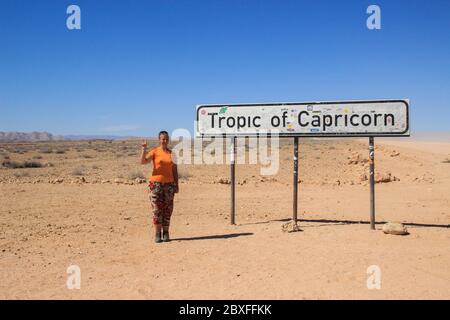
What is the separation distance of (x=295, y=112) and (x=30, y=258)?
16.8ft

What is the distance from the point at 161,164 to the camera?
6605 mm

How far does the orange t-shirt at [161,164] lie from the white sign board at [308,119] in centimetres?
199

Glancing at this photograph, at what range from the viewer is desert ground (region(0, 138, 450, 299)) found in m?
4.55

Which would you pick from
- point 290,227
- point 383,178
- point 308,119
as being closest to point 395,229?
point 290,227

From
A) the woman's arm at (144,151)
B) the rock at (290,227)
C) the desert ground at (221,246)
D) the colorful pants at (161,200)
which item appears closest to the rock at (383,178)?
the desert ground at (221,246)

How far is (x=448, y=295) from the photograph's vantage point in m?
4.23

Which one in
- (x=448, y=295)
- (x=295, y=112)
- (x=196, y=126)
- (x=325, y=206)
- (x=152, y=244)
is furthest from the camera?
(x=325, y=206)

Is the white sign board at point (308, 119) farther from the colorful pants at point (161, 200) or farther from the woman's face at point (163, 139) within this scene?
the colorful pants at point (161, 200)

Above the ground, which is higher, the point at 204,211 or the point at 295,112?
the point at 295,112

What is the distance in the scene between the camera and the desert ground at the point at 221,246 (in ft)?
14.9

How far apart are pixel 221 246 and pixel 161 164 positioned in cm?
159

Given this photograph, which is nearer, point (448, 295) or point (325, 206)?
point (448, 295)
